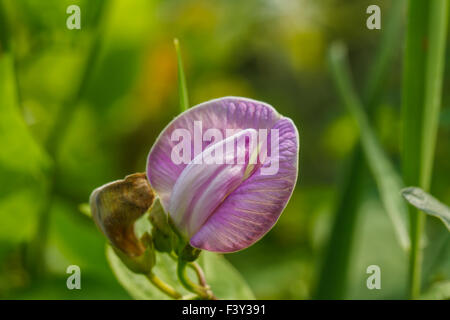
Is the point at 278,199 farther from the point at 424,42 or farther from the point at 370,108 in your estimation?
the point at 370,108

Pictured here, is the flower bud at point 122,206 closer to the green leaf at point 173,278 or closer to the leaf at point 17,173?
the green leaf at point 173,278

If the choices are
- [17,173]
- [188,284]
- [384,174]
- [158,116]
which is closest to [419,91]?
[384,174]

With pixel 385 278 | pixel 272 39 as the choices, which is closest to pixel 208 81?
pixel 272 39

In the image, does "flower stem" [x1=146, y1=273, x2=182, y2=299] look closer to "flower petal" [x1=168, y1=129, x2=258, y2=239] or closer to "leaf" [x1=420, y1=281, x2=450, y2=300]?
"flower petal" [x1=168, y1=129, x2=258, y2=239]

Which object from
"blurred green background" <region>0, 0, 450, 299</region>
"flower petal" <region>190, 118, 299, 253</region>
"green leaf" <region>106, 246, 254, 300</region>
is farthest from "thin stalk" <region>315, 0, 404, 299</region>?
"flower petal" <region>190, 118, 299, 253</region>

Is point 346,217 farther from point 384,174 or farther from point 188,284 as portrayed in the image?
point 188,284
